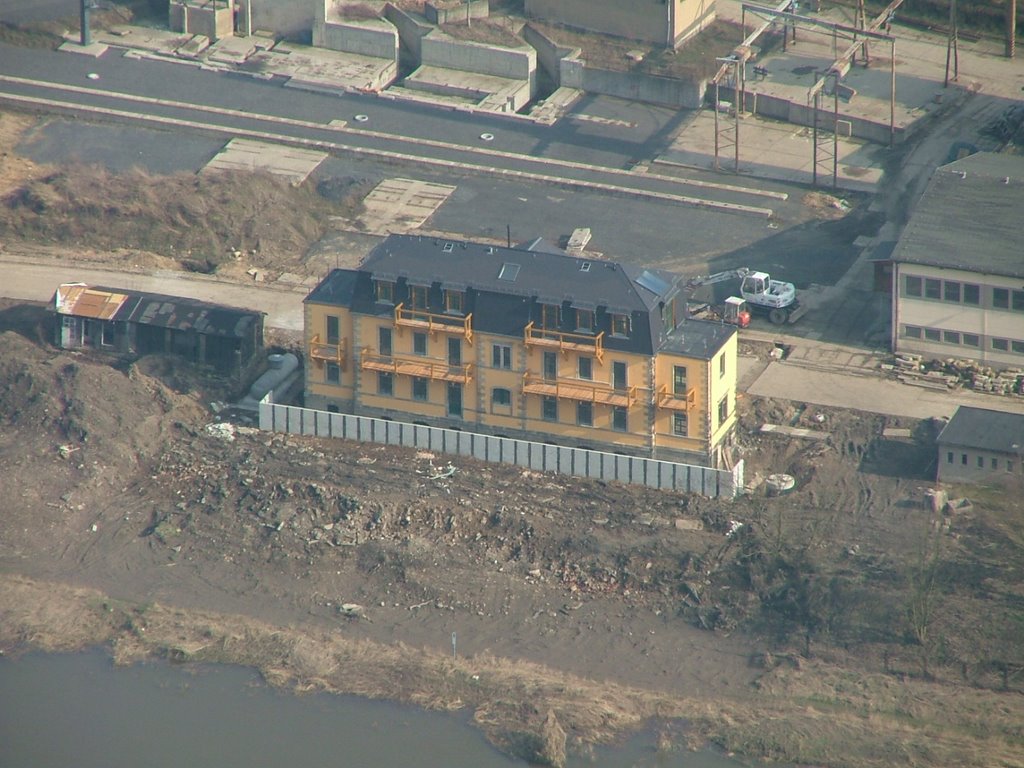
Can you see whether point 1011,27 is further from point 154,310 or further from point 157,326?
point 157,326

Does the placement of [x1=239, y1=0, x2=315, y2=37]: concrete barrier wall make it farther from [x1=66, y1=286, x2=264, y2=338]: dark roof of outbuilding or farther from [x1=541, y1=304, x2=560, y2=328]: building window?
[x1=541, y1=304, x2=560, y2=328]: building window

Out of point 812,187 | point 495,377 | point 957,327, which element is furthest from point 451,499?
point 812,187

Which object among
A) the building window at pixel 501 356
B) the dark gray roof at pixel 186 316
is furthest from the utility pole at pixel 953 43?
the dark gray roof at pixel 186 316

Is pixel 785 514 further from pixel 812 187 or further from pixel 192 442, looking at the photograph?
pixel 812 187

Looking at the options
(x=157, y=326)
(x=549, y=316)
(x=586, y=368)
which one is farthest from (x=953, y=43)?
(x=157, y=326)

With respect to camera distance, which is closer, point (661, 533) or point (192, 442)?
point (661, 533)

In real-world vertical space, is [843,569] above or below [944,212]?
below
